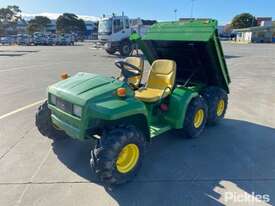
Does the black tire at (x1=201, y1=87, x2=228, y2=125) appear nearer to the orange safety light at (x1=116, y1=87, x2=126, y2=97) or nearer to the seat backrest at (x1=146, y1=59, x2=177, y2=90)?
the seat backrest at (x1=146, y1=59, x2=177, y2=90)

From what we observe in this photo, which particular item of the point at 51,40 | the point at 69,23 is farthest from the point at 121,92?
the point at 69,23

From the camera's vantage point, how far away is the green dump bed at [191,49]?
475 centimetres

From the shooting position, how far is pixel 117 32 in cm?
1997

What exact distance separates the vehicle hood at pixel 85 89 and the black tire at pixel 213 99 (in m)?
2.44

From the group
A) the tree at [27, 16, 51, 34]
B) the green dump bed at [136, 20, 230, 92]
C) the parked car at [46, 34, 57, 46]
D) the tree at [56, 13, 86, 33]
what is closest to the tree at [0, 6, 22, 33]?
the tree at [27, 16, 51, 34]

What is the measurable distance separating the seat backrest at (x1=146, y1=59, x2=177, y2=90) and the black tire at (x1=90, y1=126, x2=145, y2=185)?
5.28 ft

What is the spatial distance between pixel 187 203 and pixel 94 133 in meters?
1.46

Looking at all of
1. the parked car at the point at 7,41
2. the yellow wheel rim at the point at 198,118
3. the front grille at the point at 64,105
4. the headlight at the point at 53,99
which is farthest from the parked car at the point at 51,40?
the front grille at the point at 64,105

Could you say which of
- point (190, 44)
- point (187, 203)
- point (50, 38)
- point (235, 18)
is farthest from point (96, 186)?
point (235, 18)

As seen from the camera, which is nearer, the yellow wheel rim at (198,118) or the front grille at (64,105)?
the front grille at (64,105)

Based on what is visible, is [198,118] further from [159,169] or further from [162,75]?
[159,169]

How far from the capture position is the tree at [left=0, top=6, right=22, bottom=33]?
66.4 meters

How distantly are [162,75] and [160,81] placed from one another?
11cm

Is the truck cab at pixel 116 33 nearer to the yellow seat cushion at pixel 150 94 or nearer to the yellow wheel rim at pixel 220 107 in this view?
the yellow wheel rim at pixel 220 107
